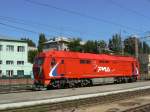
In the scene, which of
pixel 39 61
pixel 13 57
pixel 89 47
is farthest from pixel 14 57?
pixel 39 61

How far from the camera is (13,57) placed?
79.8 m

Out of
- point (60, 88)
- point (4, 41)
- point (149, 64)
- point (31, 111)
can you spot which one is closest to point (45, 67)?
point (60, 88)

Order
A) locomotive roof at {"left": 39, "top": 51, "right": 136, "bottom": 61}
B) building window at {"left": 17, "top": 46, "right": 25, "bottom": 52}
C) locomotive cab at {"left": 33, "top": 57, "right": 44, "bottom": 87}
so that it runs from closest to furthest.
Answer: locomotive cab at {"left": 33, "top": 57, "right": 44, "bottom": 87} → locomotive roof at {"left": 39, "top": 51, "right": 136, "bottom": 61} → building window at {"left": 17, "top": 46, "right": 25, "bottom": 52}

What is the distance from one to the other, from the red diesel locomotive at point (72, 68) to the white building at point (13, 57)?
3435 cm

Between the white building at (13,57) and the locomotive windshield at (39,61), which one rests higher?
the white building at (13,57)

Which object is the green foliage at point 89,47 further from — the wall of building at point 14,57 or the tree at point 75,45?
the wall of building at point 14,57

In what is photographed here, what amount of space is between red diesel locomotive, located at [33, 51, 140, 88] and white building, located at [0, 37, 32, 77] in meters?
34.3

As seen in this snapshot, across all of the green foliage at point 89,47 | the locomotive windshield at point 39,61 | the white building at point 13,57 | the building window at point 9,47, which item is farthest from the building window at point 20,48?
the locomotive windshield at point 39,61

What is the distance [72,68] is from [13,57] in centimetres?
4477

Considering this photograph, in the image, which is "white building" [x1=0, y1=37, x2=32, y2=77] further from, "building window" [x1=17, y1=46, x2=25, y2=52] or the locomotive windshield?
the locomotive windshield

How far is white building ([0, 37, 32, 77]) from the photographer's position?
77250mm

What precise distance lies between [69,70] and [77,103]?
46.2ft

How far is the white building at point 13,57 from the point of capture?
253ft

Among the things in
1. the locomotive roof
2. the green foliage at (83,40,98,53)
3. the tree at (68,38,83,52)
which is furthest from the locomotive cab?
the green foliage at (83,40,98,53)
